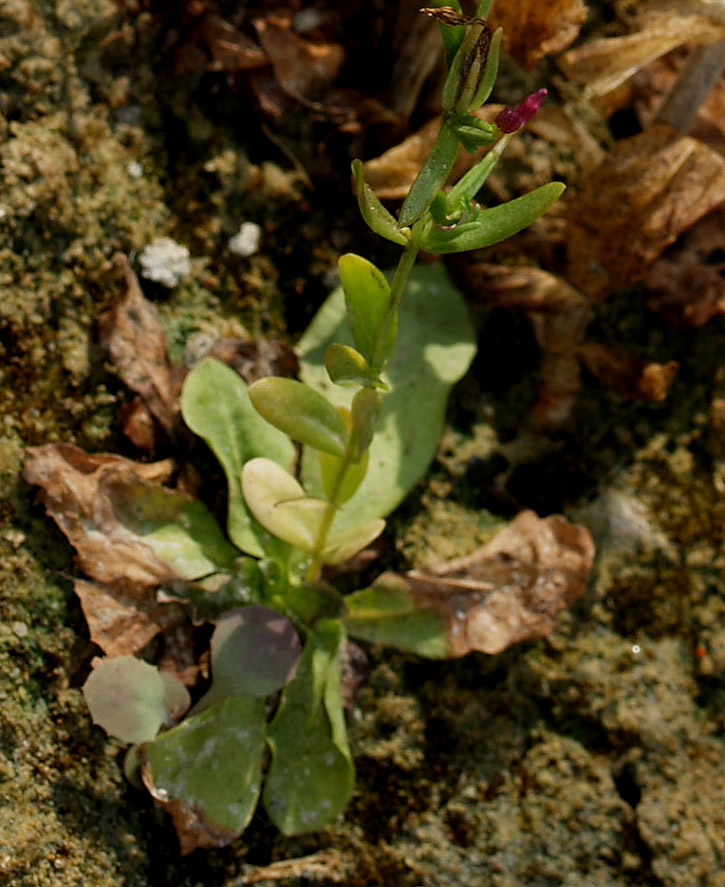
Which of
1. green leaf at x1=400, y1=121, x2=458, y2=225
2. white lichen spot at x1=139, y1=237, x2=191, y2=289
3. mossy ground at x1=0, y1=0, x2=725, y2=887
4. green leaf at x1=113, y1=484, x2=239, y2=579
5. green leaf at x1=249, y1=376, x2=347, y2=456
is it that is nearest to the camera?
green leaf at x1=400, y1=121, x2=458, y2=225

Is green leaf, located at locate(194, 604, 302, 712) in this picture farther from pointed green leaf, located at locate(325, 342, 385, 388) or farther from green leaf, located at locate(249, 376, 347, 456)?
pointed green leaf, located at locate(325, 342, 385, 388)

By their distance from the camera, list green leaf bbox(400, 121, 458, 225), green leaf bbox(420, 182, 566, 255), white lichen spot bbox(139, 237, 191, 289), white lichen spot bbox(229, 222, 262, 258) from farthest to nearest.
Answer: white lichen spot bbox(229, 222, 262, 258), white lichen spot bbox(139, 237, 191, 289), green leaf bbox(420, 182, 566, 255), green leaf bbox(400, 121, 458, 225)

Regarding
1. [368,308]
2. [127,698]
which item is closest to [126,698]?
[127,698]

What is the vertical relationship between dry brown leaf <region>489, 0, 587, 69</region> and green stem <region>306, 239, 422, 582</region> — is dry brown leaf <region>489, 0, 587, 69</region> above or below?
above

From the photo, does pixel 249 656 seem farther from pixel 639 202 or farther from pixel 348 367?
pixel 639 202

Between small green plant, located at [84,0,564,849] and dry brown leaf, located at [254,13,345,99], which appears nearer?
small green plant, located at [84,0,564,849]

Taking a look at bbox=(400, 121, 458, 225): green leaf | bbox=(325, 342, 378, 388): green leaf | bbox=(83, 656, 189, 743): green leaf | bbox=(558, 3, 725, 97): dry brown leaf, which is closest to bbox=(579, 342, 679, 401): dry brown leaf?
bbox=(558, 3, 725, 97): dry brown leaf
